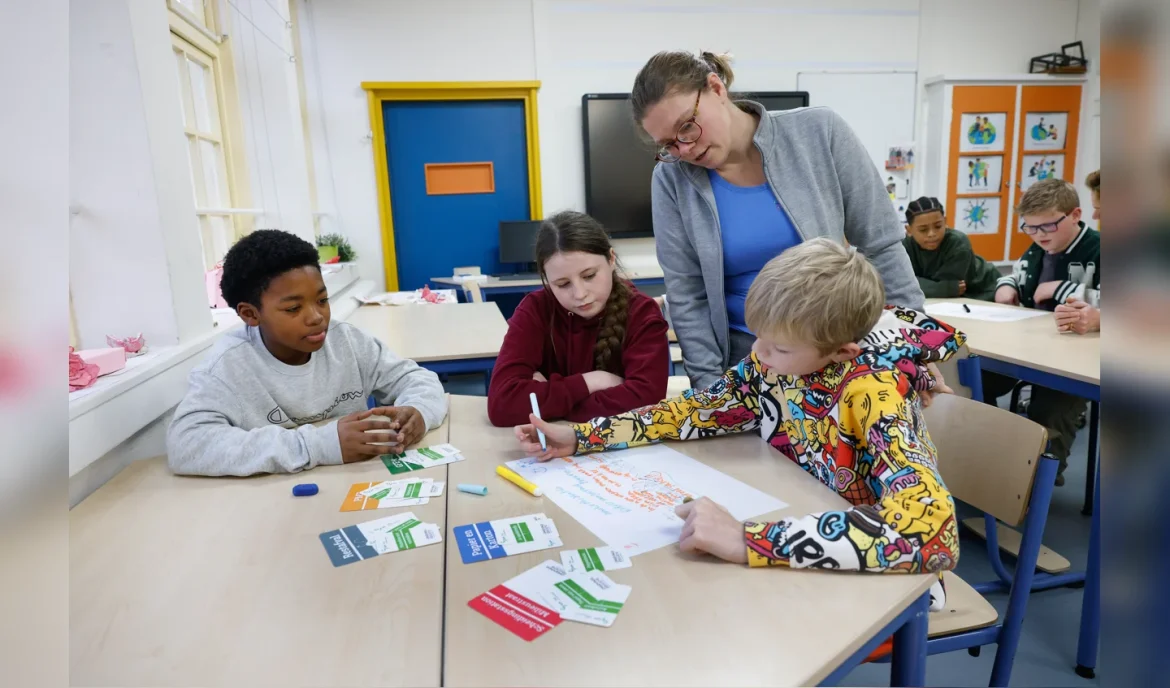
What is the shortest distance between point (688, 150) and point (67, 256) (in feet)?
4.39

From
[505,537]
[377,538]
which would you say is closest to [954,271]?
[505,537]

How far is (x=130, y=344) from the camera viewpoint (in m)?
1.60

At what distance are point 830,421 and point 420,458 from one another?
2.43 feet

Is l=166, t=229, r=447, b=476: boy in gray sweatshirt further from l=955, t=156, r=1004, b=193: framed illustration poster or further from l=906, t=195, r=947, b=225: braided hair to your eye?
l=955, t=156, r=1004, b=193: framed illustration poster

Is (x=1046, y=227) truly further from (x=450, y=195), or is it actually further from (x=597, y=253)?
(x=450, y=195)

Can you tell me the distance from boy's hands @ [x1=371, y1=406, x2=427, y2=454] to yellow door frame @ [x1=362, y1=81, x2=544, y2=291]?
3636 millimetres

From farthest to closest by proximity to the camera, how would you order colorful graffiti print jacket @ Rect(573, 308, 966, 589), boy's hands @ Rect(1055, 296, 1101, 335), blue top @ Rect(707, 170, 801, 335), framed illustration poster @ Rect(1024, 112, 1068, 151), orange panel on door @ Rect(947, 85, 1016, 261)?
framed illustration poster @ Rect(1024, 112, 1068, 151) → orange panel on door @ Rect(947, 85, 1016, 261) → boy's hands @ Rect(1055, 296, 1101, 335) → blue top @ Rect(707, 170, 801, 335) → colorful graffiti print jacket @ Rect(573, 308, 966, 589)

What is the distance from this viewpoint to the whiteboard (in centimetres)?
513

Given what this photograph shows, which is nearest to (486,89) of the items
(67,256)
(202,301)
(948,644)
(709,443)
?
(202,301)

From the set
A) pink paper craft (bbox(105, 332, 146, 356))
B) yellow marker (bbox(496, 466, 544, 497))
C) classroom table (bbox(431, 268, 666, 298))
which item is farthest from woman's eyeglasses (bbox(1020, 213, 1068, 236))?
pink paper craft (bbox(105, 332, 146, 356))

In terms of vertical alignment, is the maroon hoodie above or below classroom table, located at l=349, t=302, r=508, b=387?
above

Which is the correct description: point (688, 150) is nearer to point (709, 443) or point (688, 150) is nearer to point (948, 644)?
point (709, 443)

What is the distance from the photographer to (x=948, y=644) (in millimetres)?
1156

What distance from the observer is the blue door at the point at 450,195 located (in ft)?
15.6
